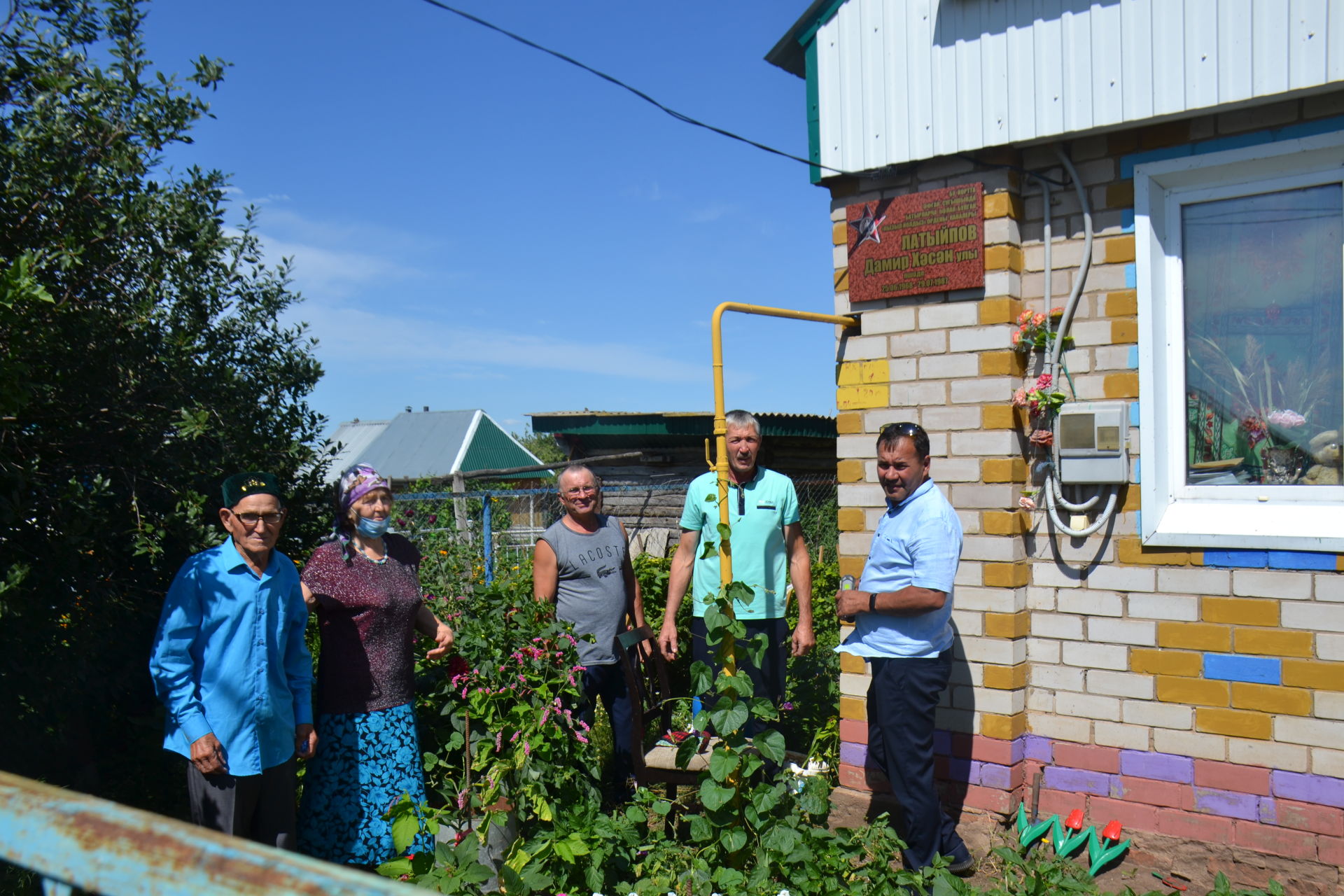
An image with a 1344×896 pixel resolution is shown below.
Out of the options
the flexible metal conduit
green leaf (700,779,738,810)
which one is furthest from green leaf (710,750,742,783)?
the flexible metal conduit

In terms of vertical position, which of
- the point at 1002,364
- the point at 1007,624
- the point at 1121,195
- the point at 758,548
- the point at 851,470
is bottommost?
the point at 1007,624

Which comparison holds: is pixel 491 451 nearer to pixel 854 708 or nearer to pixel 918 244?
pixel 854 708

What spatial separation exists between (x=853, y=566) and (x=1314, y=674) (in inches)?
69.7

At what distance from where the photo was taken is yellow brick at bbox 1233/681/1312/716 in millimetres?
3430

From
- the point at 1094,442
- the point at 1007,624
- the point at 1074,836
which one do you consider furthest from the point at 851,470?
the point at 1074,836

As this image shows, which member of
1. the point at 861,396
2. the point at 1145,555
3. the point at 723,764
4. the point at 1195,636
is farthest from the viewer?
the point at 861,396

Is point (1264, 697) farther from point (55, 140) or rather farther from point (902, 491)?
point (55, 140)

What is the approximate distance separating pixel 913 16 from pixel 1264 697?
10.1ft

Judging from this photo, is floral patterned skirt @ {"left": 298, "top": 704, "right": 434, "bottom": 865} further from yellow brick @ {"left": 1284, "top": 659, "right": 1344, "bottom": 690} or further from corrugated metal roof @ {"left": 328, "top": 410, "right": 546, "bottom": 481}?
corrugated metal roof @ {"left": 328, "top": 410, "right": 546, "bottom": 481}

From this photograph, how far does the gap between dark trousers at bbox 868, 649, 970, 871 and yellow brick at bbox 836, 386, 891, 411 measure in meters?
1.23

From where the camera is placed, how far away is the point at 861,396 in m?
4.38

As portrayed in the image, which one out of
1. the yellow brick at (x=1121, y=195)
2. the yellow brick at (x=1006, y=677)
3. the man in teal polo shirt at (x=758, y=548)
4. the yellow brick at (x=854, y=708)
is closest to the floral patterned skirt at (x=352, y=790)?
the man in teal polo shirt at (x=758, y=548)

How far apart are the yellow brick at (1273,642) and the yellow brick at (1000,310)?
147cm

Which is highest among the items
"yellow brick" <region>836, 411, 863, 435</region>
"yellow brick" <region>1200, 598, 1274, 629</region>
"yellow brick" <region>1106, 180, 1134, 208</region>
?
"yellow brick" <region>1106, 180, 1134, 208</region>
